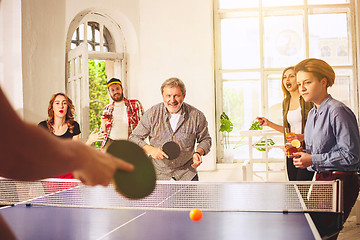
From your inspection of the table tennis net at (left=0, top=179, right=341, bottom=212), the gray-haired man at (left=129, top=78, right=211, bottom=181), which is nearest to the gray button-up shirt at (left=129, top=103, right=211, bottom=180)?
the gray-haired man at (left=129, top=78, right=211, bottom=181)

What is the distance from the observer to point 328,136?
256cm

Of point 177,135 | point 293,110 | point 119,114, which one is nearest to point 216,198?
point 177,135

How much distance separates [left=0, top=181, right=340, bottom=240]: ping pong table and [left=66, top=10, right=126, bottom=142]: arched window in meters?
2.54

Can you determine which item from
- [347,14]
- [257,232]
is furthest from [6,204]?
[347,14]

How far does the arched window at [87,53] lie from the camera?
574 cm

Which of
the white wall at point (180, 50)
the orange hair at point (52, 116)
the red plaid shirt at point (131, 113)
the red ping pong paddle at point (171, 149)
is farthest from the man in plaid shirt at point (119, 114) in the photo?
the red ping pong paddle at point (171, 149)

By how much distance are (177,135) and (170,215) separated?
1525 millimetres

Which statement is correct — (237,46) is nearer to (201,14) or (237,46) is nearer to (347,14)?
(201,14)

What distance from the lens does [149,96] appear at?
21.1 ft

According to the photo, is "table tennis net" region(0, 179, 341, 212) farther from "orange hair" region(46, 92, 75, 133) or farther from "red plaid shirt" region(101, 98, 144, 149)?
"red plaid shirt" region(101, 98, 144, 149)

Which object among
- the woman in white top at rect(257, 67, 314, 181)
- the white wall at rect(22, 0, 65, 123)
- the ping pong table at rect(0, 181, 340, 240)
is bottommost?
the ping pong table at rect(0, 181, 340, 240)

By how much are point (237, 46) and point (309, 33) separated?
3.38 ft

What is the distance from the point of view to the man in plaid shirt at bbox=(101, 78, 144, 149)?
5.33 metres

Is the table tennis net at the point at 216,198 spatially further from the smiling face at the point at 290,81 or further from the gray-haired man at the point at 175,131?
the smiling face at the point at 290,81
